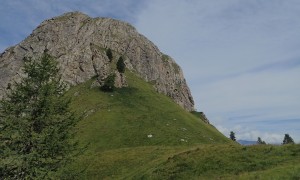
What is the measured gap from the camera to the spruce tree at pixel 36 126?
84.4 ft

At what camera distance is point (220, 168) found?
108ft

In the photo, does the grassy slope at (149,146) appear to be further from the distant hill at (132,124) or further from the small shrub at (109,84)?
the small shrub at (109,84)

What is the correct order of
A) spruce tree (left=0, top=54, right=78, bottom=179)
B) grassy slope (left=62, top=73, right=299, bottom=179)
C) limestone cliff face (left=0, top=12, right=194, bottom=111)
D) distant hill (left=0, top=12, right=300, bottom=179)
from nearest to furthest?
1. spruce tree (left=0, top=54, right=78, bottom=179)
2. grassy slope (left=62, top=73, right=299, bottom=179)
3. distant hill (left=0, top=12, right=300, bottom=179)
4. limestone cliff face (left=0, top=12, right=194, bottom=111)

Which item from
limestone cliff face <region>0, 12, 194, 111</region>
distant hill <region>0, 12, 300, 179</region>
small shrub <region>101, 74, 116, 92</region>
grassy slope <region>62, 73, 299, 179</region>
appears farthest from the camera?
limestone cliff face <region>0, 12, 194, 111</region>

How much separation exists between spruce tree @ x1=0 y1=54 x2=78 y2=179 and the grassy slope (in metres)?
2.11

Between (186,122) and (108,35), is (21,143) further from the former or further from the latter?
(108,35)

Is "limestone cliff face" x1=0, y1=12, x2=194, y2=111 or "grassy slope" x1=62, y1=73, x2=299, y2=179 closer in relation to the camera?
"grassy slope" x1=62, y1=73, x2=299, y2=179

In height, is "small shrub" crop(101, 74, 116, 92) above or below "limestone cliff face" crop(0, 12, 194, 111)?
below

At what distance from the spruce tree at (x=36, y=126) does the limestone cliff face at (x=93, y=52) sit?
11322 cm

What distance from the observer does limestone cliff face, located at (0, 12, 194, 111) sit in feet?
491

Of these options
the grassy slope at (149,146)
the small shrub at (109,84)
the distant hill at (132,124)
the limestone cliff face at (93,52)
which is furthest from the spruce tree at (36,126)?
the limestone cliff face at (93,52)

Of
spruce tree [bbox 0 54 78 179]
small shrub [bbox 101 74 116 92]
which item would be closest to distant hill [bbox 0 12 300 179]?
spruce tree [bbox 0 54 78 179]

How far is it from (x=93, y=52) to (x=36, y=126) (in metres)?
127

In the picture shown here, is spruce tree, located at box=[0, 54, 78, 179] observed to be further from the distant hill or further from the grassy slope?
the grassy slope
